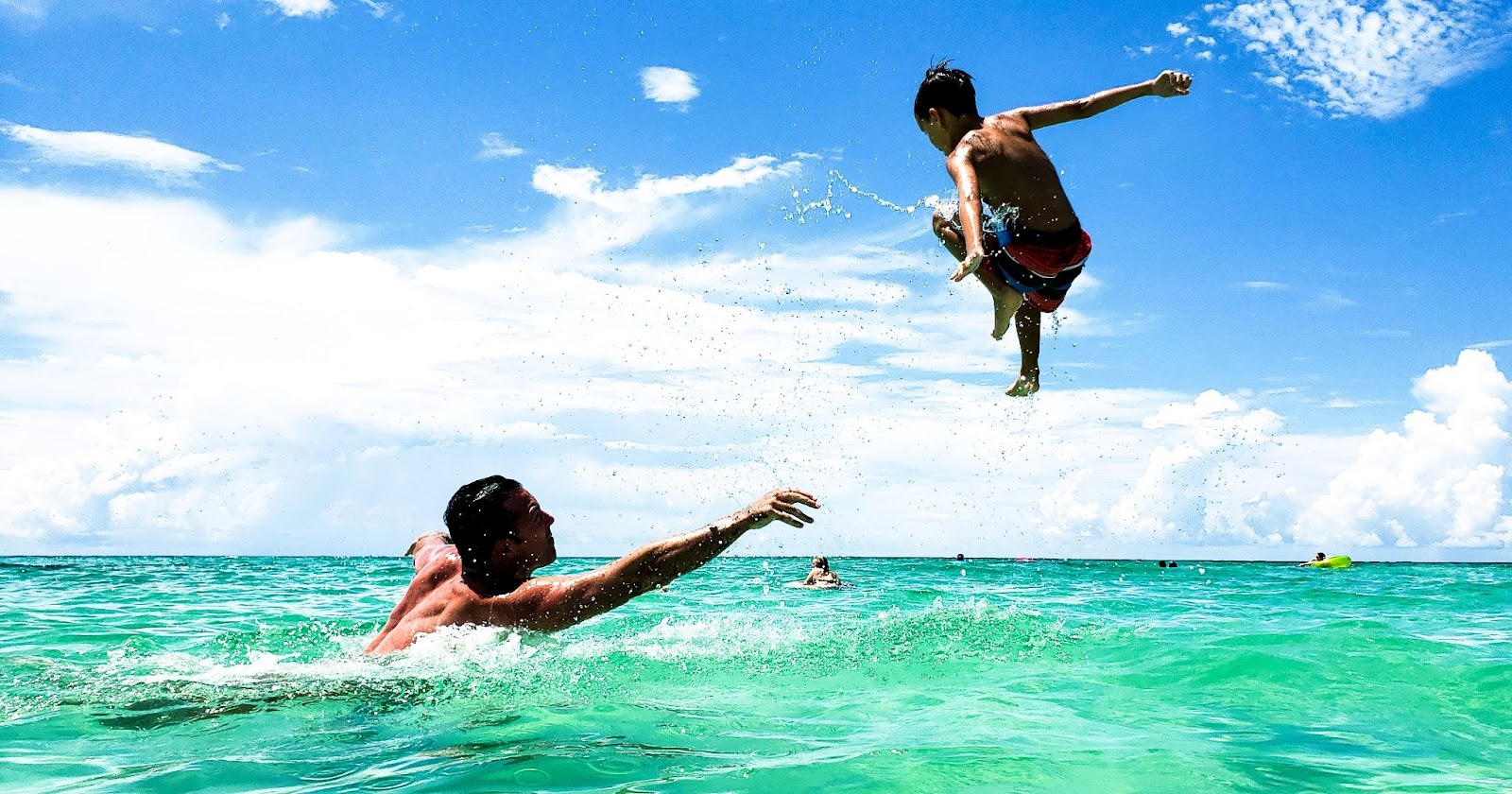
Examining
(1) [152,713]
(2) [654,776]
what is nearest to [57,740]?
(1) [152,713]

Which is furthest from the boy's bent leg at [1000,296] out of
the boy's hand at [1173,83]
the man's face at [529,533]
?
the man's face at [529,533]

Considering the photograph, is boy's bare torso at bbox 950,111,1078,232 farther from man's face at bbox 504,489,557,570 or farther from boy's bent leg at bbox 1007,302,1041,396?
man's face at bbox 504,489,557,570

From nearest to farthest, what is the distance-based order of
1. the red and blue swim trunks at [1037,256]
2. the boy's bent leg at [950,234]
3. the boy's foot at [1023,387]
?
the red and blue swim trunks at [1037,256], the boy's bent leg at [950,234], the boy's foot at [1023,387]

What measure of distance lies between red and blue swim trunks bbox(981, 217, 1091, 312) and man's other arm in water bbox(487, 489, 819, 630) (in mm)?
2757

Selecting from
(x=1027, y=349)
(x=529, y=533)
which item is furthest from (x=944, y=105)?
(x=529, y=533)

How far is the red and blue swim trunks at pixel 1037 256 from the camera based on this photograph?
683 centimetres

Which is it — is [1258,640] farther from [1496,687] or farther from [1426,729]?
[1426,729]

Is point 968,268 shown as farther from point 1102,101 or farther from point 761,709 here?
point 761,709

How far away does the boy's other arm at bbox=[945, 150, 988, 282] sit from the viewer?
5.29 m

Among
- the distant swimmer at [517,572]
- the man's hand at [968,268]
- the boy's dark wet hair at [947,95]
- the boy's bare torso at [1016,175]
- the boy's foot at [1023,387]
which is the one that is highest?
the boy's dark wet hair at [947,95]

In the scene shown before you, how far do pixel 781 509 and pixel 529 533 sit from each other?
1951 mm

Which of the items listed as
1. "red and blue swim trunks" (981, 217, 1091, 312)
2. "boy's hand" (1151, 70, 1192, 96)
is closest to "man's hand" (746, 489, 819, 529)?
"red and blue swim trunks" (981, 217, 1091, 312)

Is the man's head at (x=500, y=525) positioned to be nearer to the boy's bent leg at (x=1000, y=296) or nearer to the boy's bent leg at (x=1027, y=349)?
the boy's bent leg at (x=1000, y=296)

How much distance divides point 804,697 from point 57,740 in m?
4.41
